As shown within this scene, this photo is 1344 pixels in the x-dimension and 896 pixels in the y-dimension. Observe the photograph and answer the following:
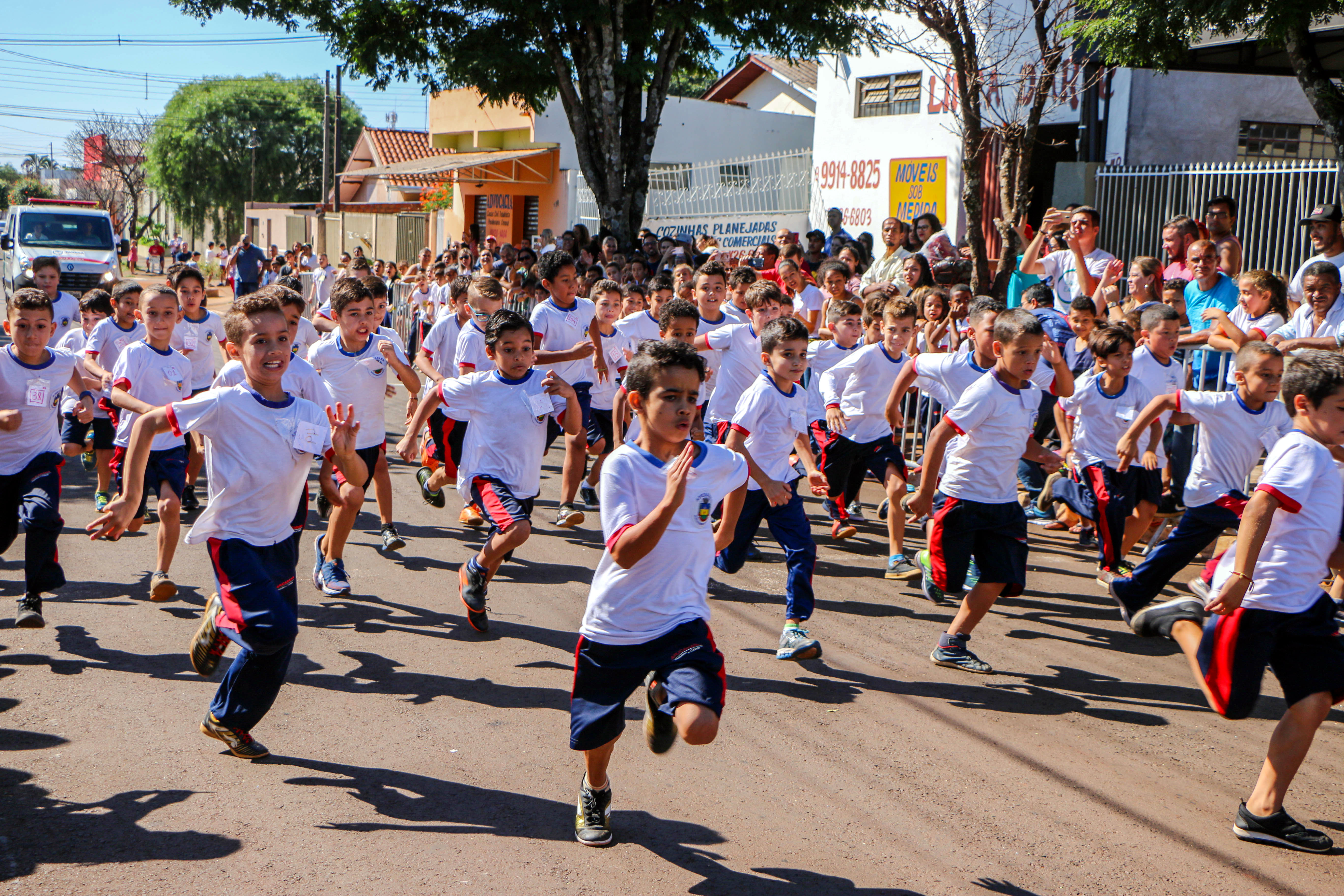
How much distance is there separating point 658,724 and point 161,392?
4.80 meters

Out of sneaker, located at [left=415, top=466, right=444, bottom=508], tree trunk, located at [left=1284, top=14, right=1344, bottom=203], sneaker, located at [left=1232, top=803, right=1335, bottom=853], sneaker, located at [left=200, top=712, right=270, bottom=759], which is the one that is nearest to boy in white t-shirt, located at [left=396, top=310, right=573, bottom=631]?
sneaker, located at [left=415, top=466, right=444, bottom=508]

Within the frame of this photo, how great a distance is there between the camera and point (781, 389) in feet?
20.3

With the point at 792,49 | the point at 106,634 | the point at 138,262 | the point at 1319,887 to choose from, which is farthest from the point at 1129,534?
the point at 138,262

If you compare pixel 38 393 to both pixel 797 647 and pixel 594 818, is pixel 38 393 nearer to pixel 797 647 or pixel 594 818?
pixel 594 818

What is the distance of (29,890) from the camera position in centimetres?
353

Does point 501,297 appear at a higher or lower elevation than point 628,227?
lower

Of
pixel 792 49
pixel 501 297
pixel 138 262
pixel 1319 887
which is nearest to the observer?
pixel 1319 887

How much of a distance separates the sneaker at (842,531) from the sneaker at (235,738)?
502cm

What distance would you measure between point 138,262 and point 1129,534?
70978 mm

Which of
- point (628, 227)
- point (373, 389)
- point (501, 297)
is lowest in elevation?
point (373, 389)

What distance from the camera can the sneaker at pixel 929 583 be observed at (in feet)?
20.3

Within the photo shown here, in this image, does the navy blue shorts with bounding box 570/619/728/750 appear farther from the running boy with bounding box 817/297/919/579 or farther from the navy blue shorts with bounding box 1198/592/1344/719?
the running boy with bounding box 817/297/919/579

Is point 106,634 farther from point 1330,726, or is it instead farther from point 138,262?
point 138,262

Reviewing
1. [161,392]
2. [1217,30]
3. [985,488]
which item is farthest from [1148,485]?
[1217,30]
